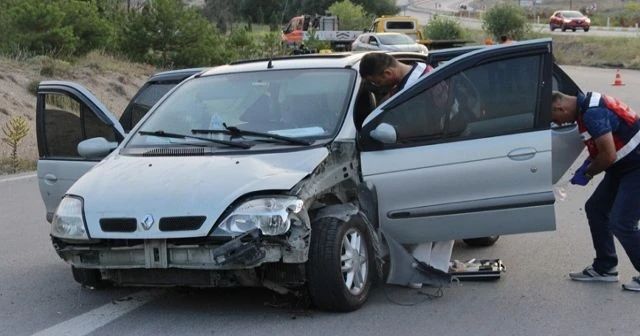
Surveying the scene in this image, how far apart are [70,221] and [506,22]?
171 ft

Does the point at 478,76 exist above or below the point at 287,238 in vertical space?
above

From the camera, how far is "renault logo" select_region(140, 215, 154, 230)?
4.90 m

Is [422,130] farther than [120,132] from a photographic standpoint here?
No

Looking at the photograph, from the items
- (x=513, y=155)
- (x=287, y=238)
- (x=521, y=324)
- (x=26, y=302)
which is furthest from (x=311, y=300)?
(x=26, y=302)

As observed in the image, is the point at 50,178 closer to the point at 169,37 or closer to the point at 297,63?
the point at 297,63

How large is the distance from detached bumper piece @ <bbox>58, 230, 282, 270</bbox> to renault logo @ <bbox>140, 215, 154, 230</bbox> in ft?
0.34

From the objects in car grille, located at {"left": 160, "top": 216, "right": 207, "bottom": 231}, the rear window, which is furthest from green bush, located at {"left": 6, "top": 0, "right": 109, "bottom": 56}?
the rear window

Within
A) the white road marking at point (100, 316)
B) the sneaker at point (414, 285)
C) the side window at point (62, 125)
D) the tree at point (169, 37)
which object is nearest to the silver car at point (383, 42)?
the tree at point (169, 37)

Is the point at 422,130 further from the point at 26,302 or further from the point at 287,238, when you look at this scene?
the point at 26,302

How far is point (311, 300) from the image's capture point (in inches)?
209

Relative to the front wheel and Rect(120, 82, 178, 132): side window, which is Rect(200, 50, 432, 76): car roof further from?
the front wheel

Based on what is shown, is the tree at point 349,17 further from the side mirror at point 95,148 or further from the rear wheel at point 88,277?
the rear wheel at point 88,277

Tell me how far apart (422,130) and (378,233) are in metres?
0.76

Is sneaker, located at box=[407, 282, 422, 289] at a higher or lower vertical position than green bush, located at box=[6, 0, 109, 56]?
lower
